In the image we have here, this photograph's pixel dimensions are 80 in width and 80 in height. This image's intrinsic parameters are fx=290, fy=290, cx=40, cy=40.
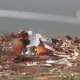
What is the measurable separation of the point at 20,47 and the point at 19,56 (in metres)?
0.13

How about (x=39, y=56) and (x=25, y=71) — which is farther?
(x=39, y=56)

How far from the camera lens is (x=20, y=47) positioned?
3.74 m

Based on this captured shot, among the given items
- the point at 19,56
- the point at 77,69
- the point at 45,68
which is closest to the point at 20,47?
the point at 19,56

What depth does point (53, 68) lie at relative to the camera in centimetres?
360

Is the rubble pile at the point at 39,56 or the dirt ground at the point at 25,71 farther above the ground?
the rubble pile at the point at 39,56

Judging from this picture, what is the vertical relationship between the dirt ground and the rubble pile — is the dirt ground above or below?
below

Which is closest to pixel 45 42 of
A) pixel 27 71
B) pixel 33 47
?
pixel 33 47

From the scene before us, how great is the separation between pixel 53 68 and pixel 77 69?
301 mm

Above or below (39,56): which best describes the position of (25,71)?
below

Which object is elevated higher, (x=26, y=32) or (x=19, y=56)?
(x=26, y=32)

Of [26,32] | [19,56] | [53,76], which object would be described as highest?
[26,32]

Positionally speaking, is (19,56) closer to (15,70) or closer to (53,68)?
(15,70)

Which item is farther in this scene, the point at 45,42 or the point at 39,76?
the point at 45,42

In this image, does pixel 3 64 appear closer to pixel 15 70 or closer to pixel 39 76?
pixel 15 70
